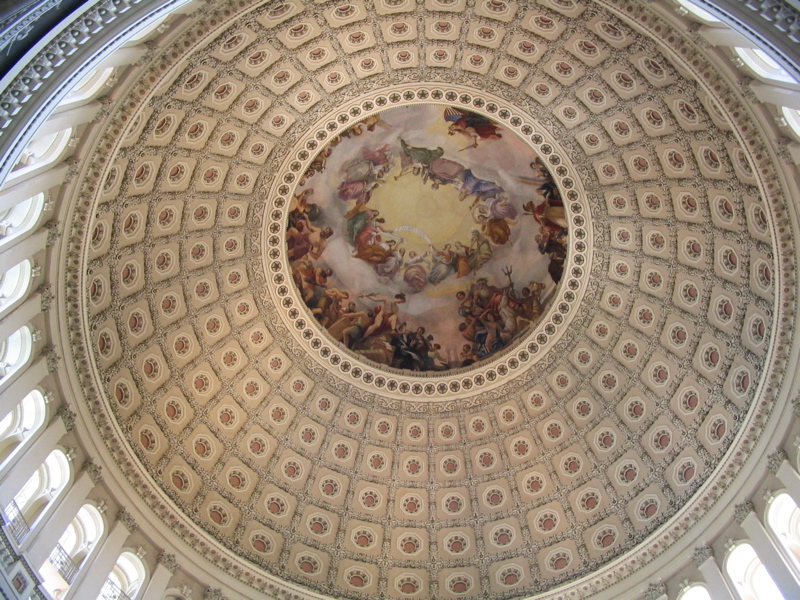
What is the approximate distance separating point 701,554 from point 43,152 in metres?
20.0

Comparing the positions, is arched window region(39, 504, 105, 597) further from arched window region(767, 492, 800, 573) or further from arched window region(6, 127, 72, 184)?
arched window region(767, 492, 800, 573)

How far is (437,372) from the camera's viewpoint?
101ft

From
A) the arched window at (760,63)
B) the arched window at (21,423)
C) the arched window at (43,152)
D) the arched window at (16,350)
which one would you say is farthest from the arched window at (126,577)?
the arched window at (760,63)

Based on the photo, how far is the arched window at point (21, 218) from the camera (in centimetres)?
1688

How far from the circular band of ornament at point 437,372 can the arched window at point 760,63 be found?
10.1m

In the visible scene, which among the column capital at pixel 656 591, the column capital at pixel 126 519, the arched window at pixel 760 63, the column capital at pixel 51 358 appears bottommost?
the column capital at pixel 656 591

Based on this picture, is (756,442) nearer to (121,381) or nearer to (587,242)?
(587,242)

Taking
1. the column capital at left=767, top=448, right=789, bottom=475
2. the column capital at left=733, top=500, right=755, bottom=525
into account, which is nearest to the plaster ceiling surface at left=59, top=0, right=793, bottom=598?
the column capital at left=767, top=448, right=789, bottom=475

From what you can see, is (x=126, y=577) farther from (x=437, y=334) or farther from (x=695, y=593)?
(x=437, y=334)

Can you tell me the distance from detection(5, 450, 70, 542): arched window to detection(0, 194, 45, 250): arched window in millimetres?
5782

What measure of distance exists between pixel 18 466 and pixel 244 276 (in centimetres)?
1248

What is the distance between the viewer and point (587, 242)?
2811cm

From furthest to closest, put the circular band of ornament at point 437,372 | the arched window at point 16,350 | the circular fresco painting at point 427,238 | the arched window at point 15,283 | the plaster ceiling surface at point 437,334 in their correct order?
the circular fresco painting at point 427,238 < the circular band of ornament at point 437,372 < the plaster ceiling surface at point 437,334 < the arched window at point 16,350 < the arched window at point 15,283

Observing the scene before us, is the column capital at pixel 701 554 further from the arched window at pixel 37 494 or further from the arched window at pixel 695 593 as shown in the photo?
the arched window at pixel 37 494
